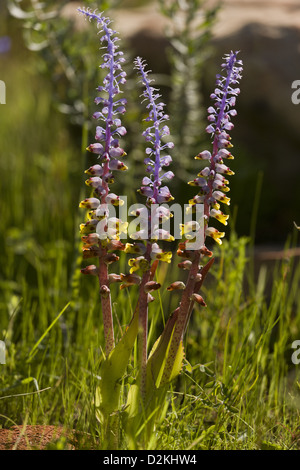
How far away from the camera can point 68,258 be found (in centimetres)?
335

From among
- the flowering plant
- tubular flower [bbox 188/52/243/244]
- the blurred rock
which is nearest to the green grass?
the flowering plant

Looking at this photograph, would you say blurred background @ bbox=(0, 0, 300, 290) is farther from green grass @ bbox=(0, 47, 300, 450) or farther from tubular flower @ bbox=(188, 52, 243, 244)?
tubular flower @ bbox=(188, 52, 243, 244)

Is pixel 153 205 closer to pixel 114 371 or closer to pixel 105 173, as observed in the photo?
pixel 105 173

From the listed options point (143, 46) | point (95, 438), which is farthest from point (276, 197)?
point (95, 438)

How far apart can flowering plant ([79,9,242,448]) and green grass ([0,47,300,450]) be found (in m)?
0.12

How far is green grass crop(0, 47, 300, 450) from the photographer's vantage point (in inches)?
73.7

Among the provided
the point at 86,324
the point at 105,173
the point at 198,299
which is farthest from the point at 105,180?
the point at 86,324

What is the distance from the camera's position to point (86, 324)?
7.46 feet

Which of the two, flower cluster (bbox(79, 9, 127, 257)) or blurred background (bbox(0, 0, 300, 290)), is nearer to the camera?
Answer: flower cluster (bbox(79, 9, 127, 257))

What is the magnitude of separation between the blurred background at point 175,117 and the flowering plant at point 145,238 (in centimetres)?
164

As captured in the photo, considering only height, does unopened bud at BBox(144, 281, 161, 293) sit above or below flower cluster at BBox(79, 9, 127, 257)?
below

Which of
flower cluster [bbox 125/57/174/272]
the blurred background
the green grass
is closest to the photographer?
flower cluster [bbox 125/57/174/272]

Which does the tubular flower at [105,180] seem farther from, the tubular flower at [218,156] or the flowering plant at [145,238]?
the tubular flower at [218,156]

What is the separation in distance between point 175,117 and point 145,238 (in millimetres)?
2253
